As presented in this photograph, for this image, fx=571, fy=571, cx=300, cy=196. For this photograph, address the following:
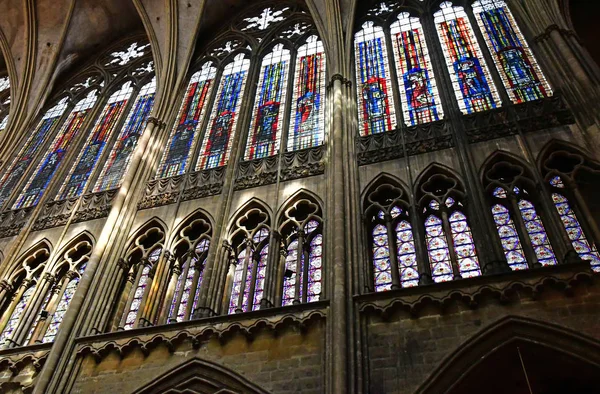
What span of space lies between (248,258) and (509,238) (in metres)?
4.51

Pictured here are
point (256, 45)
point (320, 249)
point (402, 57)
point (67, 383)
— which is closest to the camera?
point (67, 383)

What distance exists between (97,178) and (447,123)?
852 centimetres

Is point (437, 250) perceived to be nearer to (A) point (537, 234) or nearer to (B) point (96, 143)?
(A) point (537, 234)

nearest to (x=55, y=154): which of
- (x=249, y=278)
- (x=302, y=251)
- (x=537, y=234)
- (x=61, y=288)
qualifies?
(x=61, y=288)

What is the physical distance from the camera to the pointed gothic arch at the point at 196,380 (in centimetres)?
845

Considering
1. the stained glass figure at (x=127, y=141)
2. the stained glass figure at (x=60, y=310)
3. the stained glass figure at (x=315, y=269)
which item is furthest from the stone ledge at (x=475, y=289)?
the stained glass figure at (x=127, y=141)

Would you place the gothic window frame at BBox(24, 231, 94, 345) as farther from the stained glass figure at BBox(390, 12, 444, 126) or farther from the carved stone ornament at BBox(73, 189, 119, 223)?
the stained glass figure at BBox(390, 12, 444, 126)

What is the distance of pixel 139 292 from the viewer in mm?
10859

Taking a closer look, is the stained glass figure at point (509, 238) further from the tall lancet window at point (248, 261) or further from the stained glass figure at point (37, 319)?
the stained glass figure at point (37, 319)

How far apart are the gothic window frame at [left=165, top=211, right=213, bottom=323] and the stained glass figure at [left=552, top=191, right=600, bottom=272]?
6130 mm

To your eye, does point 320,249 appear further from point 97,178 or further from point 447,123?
point 97,178

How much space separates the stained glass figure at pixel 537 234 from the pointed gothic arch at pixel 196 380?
4.87 m

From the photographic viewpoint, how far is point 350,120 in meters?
12.0

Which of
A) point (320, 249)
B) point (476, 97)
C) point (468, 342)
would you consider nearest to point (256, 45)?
point (476, 97)
